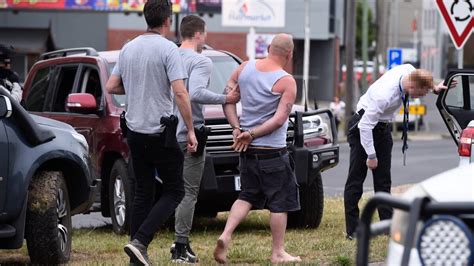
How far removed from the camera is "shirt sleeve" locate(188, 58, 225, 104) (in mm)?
8672

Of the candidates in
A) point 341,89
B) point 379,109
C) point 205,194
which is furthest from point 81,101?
point 341,89

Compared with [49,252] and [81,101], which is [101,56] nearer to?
[81,101]

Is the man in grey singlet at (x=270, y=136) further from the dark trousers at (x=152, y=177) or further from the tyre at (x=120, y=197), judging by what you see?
the tyre at (x=120, y=197)

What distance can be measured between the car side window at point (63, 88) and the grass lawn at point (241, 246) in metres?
1.35

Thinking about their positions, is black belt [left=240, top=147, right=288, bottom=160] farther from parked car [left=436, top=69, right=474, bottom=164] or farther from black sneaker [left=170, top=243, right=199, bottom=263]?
parked car [left=436, top=69, right=474, bottom=164]

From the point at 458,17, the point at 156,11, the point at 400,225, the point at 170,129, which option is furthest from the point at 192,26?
the point at 458,17

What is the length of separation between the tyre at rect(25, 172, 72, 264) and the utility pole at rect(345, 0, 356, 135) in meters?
27.1

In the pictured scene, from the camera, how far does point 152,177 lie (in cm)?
796

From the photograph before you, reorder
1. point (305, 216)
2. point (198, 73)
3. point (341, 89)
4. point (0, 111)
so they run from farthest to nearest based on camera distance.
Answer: point (341, 89) < point (305, 216) < point (198, 73) < point (0, 111)

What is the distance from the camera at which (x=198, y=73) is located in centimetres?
891

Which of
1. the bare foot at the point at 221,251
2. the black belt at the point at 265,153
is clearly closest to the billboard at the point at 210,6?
the black belt at the point at 265,153

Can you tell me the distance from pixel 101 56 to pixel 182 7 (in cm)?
3431

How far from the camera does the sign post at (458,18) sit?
12.3 m

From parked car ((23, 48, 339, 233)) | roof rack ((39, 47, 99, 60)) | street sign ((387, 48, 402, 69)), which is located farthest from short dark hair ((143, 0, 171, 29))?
street sign ((387, 48, 402, 69))
